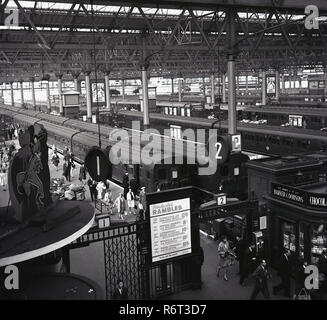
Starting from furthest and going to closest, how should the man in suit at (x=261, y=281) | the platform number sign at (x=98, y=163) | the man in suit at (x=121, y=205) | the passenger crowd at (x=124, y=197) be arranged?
1. the passenger crowd at (x=124, y=197)
2. the man in suit at (x=121, y=205)
3. the man in suit at (x=261, y=281)
4. the platform number sign at (x=98, y=163)

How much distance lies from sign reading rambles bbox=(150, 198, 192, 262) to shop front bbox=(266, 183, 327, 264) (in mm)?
3228

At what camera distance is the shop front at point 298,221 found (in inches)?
452

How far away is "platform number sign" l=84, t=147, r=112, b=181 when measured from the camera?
921 centimetres

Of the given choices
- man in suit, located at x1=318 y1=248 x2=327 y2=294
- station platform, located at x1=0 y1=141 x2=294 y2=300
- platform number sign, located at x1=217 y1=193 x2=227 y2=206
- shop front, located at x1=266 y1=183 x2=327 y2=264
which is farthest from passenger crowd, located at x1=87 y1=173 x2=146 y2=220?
man in suit, located at x1=318 y1=248 x2=327 y2=294

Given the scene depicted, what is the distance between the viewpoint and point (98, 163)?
924cm

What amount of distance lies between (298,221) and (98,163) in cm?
623

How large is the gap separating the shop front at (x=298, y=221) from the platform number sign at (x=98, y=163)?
18.9ft

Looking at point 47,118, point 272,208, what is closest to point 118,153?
point 272,208

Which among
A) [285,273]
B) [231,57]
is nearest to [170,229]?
[285,273]

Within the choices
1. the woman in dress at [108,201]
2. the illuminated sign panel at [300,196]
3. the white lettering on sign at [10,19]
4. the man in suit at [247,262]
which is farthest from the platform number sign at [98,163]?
the woman in dress at [108,201]

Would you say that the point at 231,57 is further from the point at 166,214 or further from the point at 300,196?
the point at 166,214

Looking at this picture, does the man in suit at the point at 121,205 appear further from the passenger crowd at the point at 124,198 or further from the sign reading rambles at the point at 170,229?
the sign reading rambles at the point at 170,229

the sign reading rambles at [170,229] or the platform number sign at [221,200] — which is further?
the platform number sign at [221,200]

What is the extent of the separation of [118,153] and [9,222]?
44.1 feet
